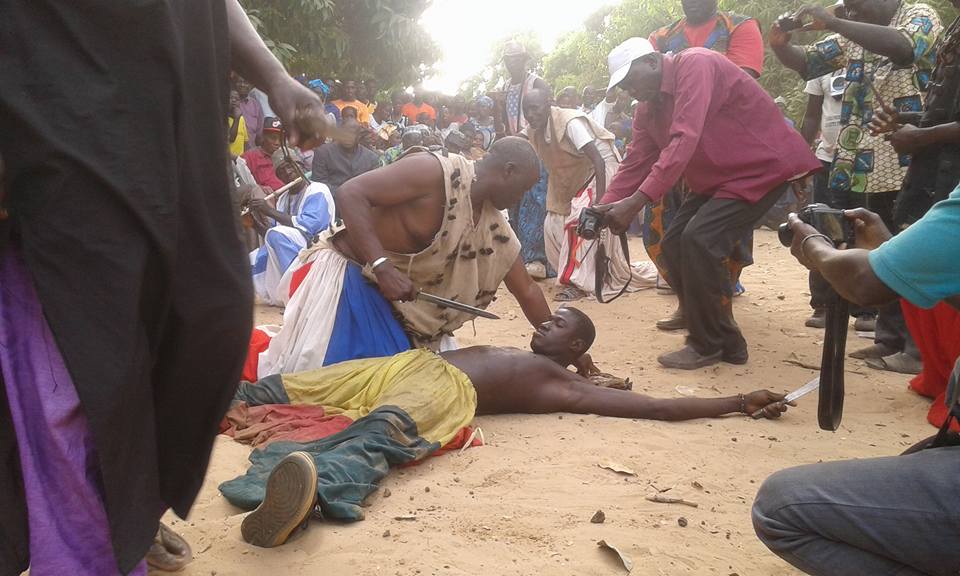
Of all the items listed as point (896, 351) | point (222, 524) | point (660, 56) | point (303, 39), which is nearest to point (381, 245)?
point (222, 524)

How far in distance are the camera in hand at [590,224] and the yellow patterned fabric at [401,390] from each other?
1304mm

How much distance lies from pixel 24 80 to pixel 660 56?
4.16 metres

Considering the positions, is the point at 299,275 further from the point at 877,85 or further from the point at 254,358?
the point at 877,85

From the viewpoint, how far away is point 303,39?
10492 mm

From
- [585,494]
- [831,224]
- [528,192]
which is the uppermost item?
[528,192]

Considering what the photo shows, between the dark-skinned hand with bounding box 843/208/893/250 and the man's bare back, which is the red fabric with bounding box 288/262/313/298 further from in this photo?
the dark-skinned hand with bounding box 843/208/893/250

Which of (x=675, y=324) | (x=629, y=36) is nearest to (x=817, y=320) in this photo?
(x=675, y=324)

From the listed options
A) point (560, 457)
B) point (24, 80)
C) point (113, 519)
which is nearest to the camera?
point (24, 80)

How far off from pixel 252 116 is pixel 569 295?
4913 millimetres

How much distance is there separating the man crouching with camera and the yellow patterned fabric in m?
1.75

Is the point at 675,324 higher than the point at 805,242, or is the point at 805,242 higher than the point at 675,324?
the point at 805,242

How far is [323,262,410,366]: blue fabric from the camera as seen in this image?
417 cm

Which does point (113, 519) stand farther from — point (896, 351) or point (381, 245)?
point (896, 351)

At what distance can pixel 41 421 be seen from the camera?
139cm
